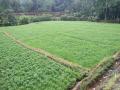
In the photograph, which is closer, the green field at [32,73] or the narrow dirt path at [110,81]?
the narrow dirt path at [110,81]

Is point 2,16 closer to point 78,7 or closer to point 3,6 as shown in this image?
point 3,6

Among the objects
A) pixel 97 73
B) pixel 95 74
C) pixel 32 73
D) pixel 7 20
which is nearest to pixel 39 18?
pixel 7 20

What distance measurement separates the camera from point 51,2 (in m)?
96.9

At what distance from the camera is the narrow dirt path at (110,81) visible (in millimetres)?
12266

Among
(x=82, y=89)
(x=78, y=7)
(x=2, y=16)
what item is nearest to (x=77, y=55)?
(x=82, y=89)

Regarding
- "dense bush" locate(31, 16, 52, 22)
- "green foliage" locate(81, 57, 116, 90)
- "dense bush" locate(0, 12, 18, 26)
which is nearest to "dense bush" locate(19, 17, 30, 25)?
"dense bush" locate(0, 12, 18, 26)

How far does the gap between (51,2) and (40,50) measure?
75.7 metres

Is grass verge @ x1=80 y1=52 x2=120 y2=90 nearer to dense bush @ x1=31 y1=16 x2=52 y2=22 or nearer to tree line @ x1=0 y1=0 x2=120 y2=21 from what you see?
tree line @ x1=0 y1=0 x2=120 y2=21

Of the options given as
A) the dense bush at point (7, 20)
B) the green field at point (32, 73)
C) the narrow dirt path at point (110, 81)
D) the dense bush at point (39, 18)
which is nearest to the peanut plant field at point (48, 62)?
the green field at point (32, 73)

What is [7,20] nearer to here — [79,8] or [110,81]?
[79,8]

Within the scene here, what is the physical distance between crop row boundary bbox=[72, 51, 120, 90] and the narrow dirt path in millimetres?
240

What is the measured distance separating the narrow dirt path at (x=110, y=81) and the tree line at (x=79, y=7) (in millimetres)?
42826

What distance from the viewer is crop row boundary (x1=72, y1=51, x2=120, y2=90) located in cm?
1380

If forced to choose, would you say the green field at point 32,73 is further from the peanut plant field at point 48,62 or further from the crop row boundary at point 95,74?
the crop row boundary at point 95,74
